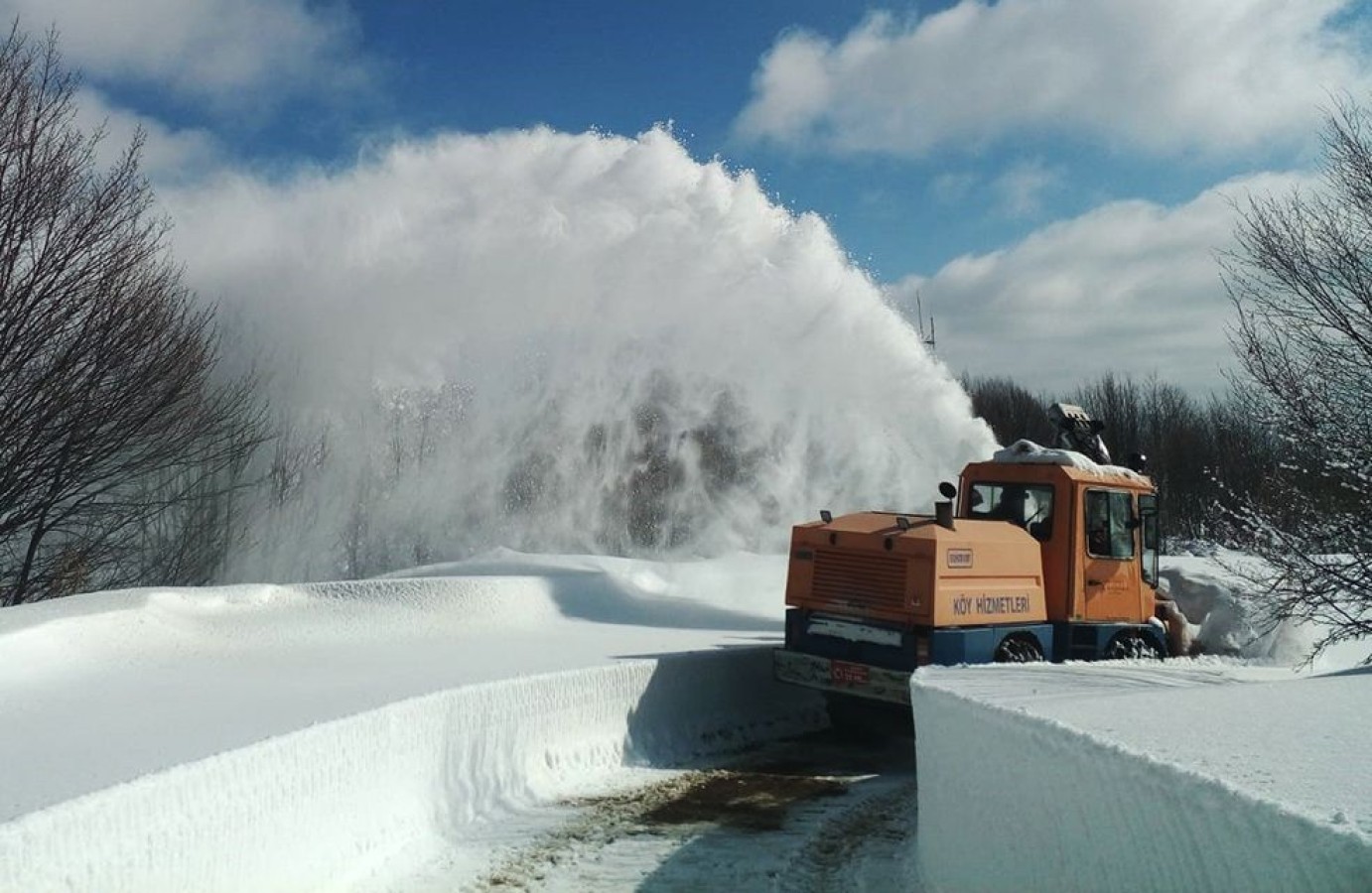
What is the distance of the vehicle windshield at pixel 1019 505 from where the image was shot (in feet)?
36.8

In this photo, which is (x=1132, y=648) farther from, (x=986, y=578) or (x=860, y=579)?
(x=860, y=579)

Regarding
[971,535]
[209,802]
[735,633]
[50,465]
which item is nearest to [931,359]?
[735,633]

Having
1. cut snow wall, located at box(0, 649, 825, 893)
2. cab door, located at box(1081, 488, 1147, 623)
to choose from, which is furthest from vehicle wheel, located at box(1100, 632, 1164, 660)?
A: cut snow wall, located at box(0, 649, 825, 893)

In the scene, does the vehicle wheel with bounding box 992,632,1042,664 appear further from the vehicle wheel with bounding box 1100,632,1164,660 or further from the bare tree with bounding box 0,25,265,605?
the bare tree with bounding box 0,25,265,605

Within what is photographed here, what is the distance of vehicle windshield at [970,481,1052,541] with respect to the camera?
11.2 meters

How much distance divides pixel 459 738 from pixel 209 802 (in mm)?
2971

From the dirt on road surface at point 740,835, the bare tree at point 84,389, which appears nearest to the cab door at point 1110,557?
the dirt on road surface at point 740,835

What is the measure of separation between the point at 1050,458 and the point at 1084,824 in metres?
7.37

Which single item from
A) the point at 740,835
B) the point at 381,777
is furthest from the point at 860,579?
the point at 381,777

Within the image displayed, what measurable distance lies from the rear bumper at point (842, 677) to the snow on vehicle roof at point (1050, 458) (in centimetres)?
262

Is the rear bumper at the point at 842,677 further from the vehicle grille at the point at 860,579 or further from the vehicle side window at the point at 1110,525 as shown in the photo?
the vehicle side window at the point at 1110,525

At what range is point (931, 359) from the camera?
17.8m

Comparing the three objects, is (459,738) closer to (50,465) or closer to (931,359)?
(50,465)

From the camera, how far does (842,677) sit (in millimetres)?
10406
